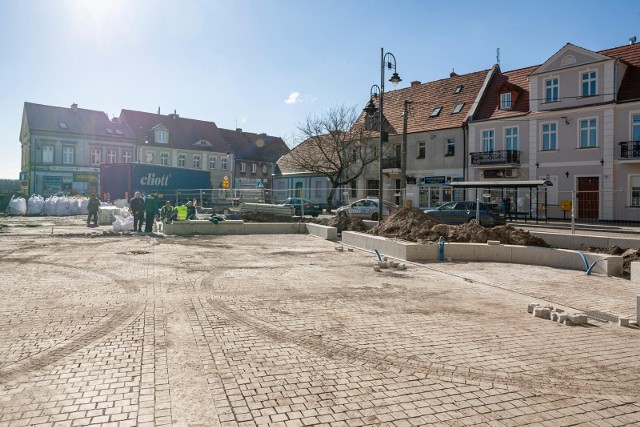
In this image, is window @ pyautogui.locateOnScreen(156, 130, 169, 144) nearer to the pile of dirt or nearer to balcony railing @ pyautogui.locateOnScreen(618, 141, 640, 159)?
balcony railing @ pyautogui.locateOnScreen(618, 141, 640, 159)

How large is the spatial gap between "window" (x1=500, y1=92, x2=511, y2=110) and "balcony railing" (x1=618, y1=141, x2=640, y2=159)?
8.19 m

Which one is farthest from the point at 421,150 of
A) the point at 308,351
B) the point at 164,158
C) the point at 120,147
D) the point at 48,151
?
the point at 48,151

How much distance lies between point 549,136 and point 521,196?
955 cm

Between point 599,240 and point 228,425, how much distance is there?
12.3 metres

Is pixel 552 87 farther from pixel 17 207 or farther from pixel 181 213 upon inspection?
pixel 17 207

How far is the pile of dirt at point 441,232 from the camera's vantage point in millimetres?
13406

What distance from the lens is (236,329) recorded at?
19.6 feet

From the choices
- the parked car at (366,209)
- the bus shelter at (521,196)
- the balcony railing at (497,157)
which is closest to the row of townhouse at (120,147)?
the parked car at (366,209)

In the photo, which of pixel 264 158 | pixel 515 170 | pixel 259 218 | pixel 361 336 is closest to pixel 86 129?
pixel 264 158

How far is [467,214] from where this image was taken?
61.0ft

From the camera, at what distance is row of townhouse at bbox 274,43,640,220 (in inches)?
1063

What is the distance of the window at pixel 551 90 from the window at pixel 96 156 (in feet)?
151

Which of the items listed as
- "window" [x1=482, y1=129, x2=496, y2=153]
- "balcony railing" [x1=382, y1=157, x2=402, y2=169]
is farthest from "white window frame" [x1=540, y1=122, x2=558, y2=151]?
"balcony railing" [x1=382, y1=157, x2=402, y2=169]

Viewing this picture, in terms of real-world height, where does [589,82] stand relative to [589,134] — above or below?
above
